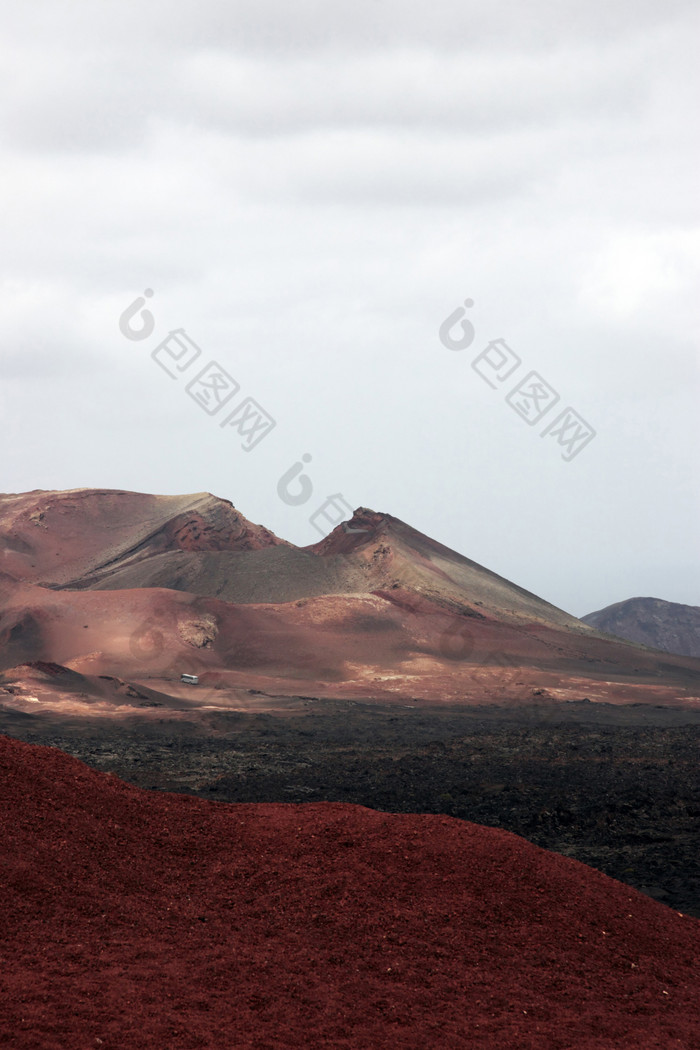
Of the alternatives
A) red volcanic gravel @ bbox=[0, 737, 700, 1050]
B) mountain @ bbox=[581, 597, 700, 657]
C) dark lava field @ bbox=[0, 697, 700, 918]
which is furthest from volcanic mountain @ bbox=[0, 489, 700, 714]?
mountain @ bbox=[581, 597, 700, 657]

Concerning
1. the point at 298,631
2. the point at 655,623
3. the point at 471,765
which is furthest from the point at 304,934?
the point at 655,623

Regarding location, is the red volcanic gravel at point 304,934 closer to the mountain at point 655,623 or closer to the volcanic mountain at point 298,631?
the volcanic mountain at point 298,631

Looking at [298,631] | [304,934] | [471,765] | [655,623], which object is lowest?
[471,765]

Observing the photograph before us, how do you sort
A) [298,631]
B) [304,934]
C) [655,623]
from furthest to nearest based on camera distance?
[655,623] → [298,631] → [304,934]

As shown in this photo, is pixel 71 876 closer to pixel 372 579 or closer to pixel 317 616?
pixel 317 616

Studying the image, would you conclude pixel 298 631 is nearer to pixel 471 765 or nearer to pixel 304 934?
pixel 471 765

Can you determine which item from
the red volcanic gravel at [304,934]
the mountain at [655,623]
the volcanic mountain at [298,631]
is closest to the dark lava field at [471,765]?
the red volcanic gravel at [304,934]

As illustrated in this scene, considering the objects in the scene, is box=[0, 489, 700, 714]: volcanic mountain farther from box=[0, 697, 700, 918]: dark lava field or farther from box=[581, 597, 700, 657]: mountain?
box=[581, 597, 700, 657]: mountain
